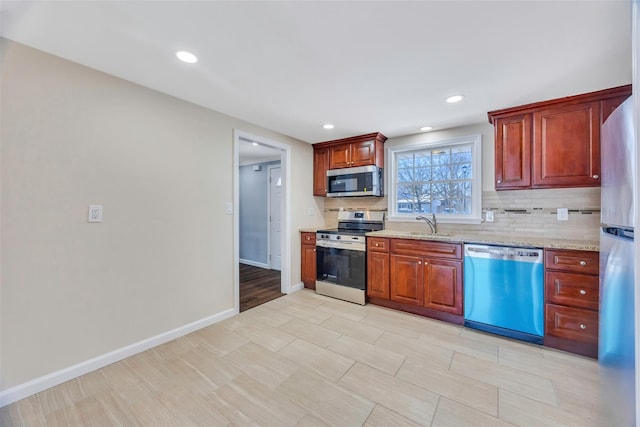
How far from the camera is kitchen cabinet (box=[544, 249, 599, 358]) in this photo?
2.12 meters

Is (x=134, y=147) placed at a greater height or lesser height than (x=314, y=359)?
greater

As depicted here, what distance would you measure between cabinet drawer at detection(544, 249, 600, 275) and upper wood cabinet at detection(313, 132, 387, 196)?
2.15 meters

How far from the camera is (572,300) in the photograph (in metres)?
2.19

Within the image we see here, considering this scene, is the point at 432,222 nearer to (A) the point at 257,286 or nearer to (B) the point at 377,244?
(B) the point at 377,244

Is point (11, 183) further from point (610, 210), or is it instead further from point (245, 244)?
point (245, 244)

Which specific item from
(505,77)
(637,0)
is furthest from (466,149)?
(637,0)

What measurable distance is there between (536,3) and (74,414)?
344 centimetres

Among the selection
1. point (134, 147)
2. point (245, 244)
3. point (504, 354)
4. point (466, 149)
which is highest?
point (466, 149)

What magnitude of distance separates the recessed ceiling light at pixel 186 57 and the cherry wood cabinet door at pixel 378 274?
8.66 feet

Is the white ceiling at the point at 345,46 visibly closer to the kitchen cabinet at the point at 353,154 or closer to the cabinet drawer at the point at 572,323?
the kitchen cabinet at the point at 353,154

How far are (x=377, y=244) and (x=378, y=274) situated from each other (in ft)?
1.22

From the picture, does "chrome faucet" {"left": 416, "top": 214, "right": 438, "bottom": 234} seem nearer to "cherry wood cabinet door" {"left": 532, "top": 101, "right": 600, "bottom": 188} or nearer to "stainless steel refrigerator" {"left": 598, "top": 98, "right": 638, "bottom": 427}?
"cherry wood cabinet door" {"left": 532, "top": 101, "right": 600, "bottom": 188}

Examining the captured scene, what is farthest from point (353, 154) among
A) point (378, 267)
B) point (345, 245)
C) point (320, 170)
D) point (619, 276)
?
point (619, 276)

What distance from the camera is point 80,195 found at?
1.91m
